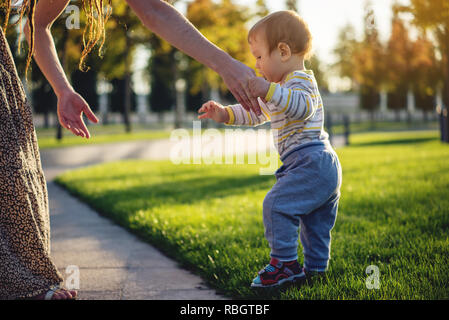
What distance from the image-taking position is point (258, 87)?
2.06m

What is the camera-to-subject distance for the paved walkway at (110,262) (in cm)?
281

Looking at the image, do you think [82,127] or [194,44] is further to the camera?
[82,127]

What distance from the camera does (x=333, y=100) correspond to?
5909 centimetres

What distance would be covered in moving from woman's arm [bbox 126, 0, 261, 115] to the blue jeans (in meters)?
0.59

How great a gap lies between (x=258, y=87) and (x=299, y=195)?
0.73 metres

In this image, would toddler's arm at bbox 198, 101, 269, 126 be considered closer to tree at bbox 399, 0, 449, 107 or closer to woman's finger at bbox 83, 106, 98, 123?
woman's finger at bbox 83, 106, 98, 123

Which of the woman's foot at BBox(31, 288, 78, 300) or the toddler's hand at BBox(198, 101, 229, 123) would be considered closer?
the woman's foot at BBox(31, 288, 78, 300)

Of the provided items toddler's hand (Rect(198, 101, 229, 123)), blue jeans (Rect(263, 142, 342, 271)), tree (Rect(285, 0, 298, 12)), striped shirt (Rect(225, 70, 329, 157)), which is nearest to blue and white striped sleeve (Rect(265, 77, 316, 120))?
striped shirt (Rect(225, 70, 329, 157))

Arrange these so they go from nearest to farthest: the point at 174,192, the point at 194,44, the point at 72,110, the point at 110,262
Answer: the point at 194,44
the point at 72,110
the point at 110,262
the point at 174,192

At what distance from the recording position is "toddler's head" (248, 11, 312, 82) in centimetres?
243

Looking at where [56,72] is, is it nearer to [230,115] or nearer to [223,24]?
[230,115]

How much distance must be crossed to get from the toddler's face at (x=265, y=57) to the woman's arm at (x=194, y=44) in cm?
53

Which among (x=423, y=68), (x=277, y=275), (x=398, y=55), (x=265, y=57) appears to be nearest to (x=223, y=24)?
(x=423, y=68)
